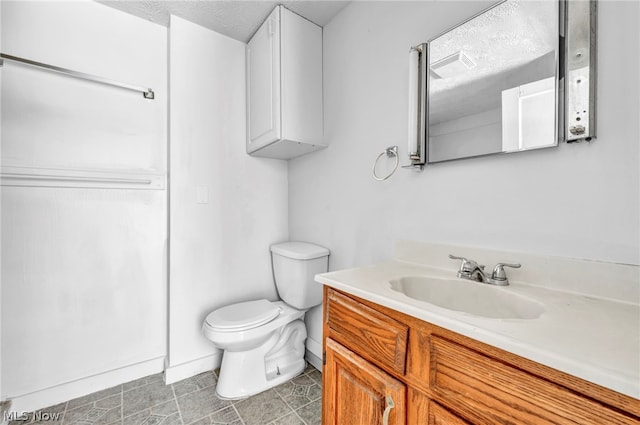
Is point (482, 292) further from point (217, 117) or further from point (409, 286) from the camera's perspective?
point (217, 117)

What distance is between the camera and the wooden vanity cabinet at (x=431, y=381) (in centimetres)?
45

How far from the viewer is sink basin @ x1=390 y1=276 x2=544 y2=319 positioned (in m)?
0.78

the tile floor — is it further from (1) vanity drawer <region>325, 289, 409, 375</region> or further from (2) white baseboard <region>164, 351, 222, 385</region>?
(1) vanity drawer <region>325, 289, 409, 375</region>

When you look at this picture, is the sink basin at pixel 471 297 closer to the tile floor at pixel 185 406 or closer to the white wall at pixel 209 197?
the tile floor at pixel 185 406

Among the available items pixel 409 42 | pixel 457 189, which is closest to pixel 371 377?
pixel 457 189

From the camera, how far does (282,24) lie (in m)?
1.58

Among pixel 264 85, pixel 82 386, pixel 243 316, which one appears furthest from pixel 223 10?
pixel 82 386

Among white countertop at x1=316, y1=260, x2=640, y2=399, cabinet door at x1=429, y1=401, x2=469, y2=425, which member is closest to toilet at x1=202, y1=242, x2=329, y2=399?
white countertop at x1=316, y1=260, x2=640, y2=399

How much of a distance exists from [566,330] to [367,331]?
1.50 feet

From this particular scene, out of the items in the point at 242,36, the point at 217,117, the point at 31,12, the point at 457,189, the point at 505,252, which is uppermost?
the point at 242,36

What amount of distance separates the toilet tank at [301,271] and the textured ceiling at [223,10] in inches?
56.9

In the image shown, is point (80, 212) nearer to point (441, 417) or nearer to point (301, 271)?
point (301, 271)

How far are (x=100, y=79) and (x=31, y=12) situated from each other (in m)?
0.45

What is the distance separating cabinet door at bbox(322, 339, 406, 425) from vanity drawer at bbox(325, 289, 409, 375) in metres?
0.03
